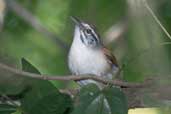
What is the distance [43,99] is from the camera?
2.79 metres

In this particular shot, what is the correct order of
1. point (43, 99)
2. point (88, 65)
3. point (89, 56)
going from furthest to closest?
point (89, 56) → point (88, 65) → point (43, 99)

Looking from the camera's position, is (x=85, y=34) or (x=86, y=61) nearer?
(x=86, y=61)

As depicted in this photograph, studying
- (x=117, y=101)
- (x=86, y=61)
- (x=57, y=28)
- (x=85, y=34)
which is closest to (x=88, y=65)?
(x=86, y=61)

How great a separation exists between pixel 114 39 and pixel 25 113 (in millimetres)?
3945

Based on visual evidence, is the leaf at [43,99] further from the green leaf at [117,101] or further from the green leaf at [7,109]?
the green leaf at [117,101]

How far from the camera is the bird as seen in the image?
15.2 ft

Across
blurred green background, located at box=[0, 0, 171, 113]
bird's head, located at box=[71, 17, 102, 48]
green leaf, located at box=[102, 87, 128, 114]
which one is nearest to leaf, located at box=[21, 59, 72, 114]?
green leaf, located at box=[102, 87, 128, 114]

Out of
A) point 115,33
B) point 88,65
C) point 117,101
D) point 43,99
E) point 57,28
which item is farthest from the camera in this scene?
point 57,28

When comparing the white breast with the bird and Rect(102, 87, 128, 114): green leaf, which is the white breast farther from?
Rect(102, 87, 128, 114): green leaf

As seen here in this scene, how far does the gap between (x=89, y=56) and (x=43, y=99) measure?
199 cm

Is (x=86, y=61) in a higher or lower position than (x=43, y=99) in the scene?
higher

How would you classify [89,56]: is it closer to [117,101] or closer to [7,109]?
[7,109]

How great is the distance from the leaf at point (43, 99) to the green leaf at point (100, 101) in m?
0.11

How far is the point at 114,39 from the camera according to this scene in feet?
21.8
